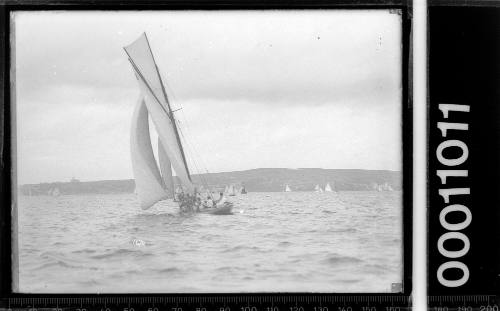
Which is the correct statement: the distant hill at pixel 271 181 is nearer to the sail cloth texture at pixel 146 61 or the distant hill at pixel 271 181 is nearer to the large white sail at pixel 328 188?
the large white sail at pixel 328 188

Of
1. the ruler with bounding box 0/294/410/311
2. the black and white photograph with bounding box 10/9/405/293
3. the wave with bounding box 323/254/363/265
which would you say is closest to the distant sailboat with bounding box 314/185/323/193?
the black and white photograph with bounding box 10/9/405/293

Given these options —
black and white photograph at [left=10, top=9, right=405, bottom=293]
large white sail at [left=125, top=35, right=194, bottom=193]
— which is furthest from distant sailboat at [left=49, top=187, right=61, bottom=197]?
large white sail at [left=125, top=35, right=194, bottom=193]

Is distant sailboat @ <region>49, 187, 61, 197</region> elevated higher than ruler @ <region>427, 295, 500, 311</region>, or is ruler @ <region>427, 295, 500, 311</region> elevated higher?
distant sailboat @ <region>49, 187, 61, 197</region>

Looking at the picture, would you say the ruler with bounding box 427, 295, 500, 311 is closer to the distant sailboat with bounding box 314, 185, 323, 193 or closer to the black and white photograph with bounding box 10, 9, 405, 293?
the black and white photograph with bounding box 10, 9, 405, 293

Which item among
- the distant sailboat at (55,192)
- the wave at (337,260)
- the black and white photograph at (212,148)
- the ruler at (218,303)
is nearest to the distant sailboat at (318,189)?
the black and white photograph at (212,148)

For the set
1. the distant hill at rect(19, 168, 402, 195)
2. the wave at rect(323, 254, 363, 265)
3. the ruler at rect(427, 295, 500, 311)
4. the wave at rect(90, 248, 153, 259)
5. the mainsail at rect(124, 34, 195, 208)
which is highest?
the mainsail at rect(124, 34, 195, 208)

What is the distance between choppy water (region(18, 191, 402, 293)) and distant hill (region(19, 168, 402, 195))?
0.02 metres

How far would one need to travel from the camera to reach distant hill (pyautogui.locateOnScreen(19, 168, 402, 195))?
1.90m

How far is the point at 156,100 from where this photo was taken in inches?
73.6

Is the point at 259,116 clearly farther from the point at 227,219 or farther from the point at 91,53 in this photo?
the point at 91,53

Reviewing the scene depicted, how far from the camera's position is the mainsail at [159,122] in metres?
1.88

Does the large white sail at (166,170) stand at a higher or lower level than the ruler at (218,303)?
higher

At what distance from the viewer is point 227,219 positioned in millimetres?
1903

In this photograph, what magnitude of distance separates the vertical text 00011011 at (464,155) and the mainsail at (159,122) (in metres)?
0.73
